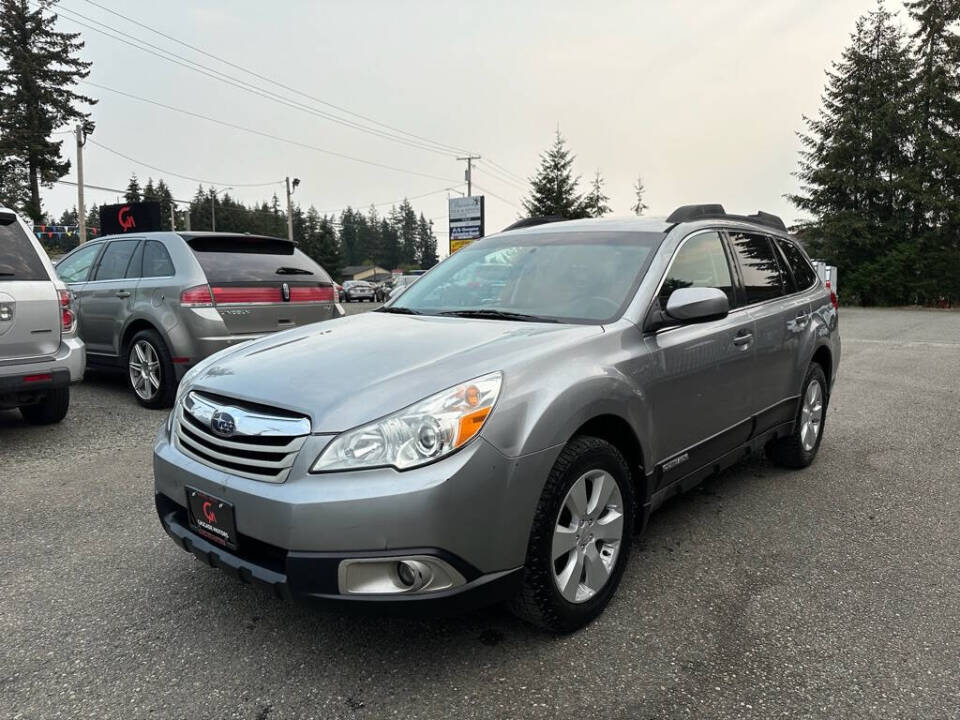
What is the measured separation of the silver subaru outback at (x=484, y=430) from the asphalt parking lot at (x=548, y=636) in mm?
294

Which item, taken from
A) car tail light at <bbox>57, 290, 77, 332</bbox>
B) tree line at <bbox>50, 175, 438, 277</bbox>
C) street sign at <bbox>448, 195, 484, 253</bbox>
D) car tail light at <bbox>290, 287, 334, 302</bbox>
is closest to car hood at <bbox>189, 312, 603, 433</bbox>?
car tail light at <bbox>57, 290, 77, 332</bbox>

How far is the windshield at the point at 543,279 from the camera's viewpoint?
3115 millimetres

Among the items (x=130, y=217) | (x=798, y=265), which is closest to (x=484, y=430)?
(x=798, y=265)

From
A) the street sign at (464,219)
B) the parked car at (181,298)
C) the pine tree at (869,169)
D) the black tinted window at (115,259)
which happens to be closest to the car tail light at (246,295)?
the parked car at (181,298)

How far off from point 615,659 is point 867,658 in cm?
89

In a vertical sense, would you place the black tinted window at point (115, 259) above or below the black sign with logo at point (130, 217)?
below

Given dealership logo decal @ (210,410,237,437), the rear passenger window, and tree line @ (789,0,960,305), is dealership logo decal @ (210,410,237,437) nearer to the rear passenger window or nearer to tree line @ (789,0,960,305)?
the rear passenger window

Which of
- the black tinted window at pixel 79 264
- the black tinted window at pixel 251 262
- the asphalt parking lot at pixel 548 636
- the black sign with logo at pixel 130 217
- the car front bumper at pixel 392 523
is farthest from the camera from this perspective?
the black sign with logo at pixel 130 217

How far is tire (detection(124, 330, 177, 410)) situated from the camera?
633 centimetres

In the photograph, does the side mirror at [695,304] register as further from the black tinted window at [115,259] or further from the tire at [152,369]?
the black tinted window at [115,259]

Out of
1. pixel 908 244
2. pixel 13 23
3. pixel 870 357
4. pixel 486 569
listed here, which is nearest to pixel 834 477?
pixel 486 569

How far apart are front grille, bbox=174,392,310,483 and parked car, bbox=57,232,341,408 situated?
393 cm

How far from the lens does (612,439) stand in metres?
2.77

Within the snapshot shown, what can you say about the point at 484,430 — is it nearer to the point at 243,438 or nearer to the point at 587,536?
the point at 587,536
